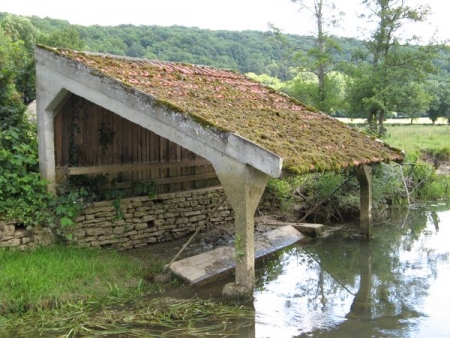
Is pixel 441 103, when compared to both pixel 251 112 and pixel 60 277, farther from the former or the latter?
pixel 60 277

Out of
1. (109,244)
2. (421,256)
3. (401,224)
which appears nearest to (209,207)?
(109,244)

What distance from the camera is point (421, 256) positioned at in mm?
9938

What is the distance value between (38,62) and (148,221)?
3510mm

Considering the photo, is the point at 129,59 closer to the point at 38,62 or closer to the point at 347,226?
the point at 38,62

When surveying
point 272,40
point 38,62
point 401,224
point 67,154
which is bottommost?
point 401,224

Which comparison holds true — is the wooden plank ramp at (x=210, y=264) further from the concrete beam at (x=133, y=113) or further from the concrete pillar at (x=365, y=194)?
the concrete pillar at (x=365, y=194)

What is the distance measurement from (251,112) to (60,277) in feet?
13.3

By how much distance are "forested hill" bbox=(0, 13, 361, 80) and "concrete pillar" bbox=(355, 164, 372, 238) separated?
36355mm

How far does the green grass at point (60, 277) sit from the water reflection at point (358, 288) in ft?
6.92

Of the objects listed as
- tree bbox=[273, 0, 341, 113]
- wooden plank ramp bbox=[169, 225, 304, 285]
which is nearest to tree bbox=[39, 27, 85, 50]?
tree bbox=[273, 0, 341, 113]

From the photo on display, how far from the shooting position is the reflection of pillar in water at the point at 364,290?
664cm

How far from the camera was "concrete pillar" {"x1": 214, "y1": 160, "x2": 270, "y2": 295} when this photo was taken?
21.0 feet

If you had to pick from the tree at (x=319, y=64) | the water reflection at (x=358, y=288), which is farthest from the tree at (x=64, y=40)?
the water reflection at (x=358, y=288)

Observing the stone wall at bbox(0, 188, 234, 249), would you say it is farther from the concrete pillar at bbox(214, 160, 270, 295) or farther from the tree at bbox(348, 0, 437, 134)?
the tree at bbox(348, 0, 437, 134)
